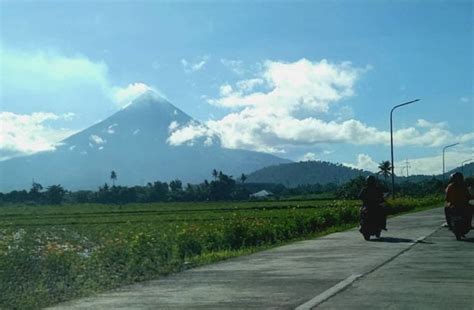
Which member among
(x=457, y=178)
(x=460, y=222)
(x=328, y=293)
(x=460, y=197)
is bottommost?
(x=328, y=293)

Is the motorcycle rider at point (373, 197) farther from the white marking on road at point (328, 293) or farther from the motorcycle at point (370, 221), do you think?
the white marking on road at point (328, 293)

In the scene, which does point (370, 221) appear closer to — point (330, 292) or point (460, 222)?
point (460, 222)

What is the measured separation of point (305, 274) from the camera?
12.2m

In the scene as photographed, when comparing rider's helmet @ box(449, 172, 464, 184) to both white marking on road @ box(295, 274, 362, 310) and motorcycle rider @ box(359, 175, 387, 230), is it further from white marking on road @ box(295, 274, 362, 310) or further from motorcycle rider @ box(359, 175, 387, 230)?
white marking on road @ box(295, 274, 362, 310)

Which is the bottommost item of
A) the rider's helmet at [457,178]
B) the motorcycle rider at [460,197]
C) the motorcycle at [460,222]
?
the motorcycle at [460,222]

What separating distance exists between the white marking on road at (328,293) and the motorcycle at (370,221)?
822 cm

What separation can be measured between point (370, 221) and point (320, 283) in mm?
9150

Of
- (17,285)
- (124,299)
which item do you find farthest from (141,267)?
(124,299)

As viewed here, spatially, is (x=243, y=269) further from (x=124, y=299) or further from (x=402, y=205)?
(x=402, y=205)

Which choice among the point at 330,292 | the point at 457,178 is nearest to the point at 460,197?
the point at 457,178

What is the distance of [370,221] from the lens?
64.7 feet

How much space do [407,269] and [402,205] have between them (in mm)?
37867

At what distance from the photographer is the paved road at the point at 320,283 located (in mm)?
9047

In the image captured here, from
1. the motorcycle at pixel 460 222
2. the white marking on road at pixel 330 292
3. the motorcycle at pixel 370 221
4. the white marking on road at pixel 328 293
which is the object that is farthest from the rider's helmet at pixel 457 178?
the white marking on road at pixel 328 293
